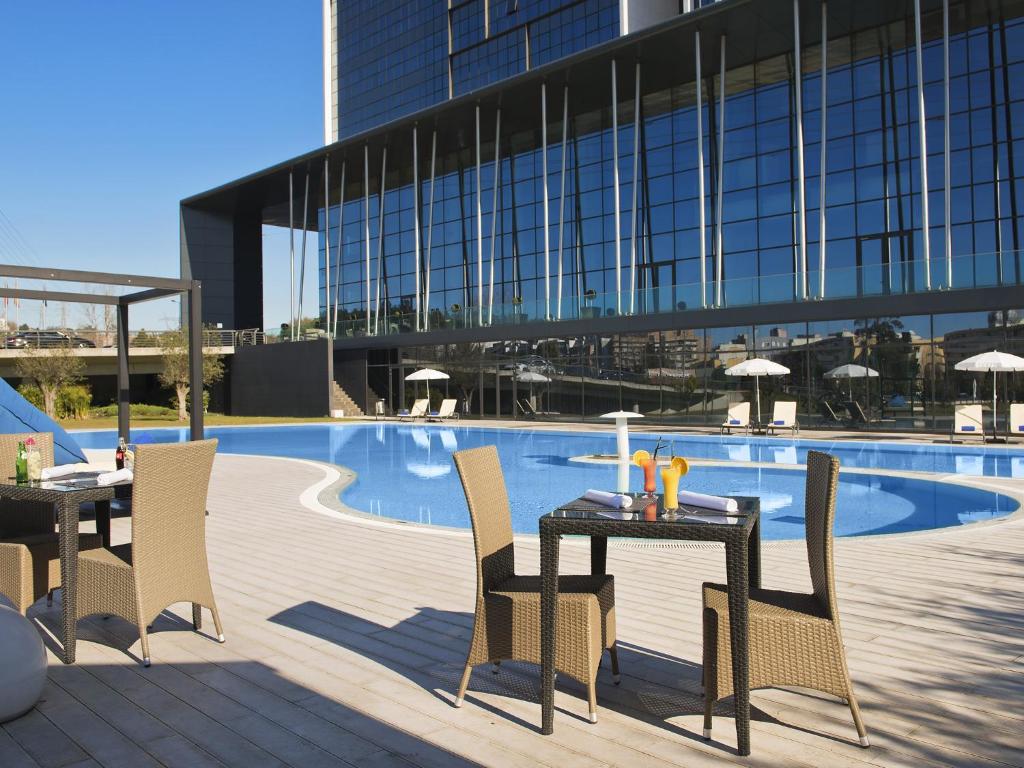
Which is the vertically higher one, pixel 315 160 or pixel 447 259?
pixel 315 160

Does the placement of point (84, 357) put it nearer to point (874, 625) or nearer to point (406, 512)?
point (406, 512)

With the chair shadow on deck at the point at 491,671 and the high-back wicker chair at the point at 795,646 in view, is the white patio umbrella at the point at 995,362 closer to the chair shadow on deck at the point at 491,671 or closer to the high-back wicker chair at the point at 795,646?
the chair shadow on deck at the point at 491,671

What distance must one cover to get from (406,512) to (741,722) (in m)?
7.87

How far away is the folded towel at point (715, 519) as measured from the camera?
3094 mm

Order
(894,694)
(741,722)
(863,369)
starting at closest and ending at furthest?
1. (741,722)
2. (894,694)
3. (863,369)

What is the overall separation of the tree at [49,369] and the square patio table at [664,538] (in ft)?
113

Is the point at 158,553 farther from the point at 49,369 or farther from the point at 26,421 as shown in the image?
the point at 49,369

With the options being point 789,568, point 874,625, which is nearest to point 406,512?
point 789,568

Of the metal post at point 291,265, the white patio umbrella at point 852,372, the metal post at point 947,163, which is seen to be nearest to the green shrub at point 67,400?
the metal post at point 291,265

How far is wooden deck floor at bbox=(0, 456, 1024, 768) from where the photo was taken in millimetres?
2895

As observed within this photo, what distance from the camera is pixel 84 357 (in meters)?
35.5

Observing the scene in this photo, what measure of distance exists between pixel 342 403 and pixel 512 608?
29.9 meters

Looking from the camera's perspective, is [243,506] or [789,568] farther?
[243,506]

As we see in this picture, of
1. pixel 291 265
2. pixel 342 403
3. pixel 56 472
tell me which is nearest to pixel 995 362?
pixel 56 472
